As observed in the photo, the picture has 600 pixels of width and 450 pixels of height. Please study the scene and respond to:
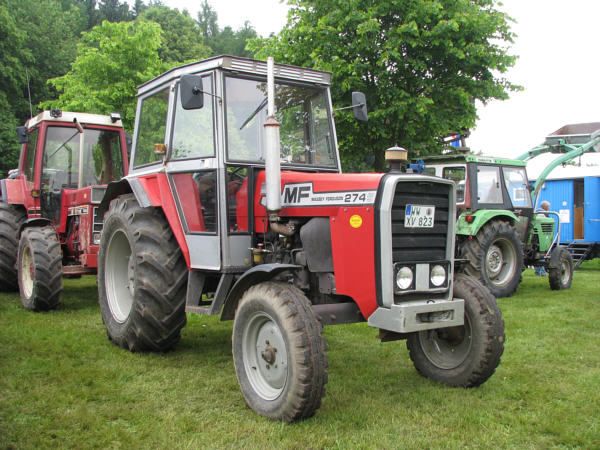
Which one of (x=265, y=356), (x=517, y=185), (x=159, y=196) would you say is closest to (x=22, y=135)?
(x=159, y=196)

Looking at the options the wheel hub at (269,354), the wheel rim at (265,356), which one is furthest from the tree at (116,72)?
the wheel hub at (269,354)

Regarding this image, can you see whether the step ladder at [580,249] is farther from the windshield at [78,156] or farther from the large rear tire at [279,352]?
the large rear tire at [279,352]

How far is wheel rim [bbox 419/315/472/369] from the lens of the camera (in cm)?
431

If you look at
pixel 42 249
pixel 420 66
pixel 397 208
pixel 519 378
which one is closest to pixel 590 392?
pixel 519 378

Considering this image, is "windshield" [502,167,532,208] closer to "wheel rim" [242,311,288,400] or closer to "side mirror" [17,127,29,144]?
"wheel rim" [242,311,288,400]

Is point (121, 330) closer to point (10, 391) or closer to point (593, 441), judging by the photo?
point (10, 391)

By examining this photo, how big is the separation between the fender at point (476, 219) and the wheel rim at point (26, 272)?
6421mm

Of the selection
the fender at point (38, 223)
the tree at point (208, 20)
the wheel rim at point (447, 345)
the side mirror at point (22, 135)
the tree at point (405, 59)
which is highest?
the tree at point (208, 20)

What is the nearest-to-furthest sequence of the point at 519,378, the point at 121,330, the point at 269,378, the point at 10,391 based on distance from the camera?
the point at 269,378 < the point at 10,391 < the point at 519,378 < the point at 121,330

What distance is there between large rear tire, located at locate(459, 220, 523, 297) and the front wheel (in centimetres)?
459

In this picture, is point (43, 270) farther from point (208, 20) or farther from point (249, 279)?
point (208, 20)

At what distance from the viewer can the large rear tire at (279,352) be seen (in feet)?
11.3

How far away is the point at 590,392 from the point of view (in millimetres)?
4230

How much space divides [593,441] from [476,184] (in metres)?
6.53
